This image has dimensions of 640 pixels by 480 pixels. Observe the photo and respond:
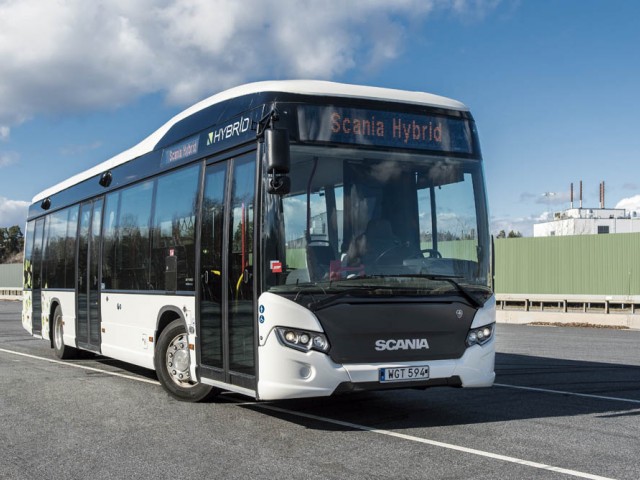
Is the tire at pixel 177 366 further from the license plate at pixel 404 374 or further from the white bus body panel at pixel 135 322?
the license plate at pixel 404 374

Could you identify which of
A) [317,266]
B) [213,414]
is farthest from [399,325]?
[213,414]

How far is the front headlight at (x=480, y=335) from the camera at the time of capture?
804 centimetres

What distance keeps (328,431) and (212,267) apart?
2.18 m

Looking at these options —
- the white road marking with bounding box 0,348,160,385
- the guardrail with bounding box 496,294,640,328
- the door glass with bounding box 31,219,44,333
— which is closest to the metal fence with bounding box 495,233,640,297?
the guardrail with bounding box 496,294,640,328

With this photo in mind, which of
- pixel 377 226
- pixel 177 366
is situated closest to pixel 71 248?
pixel 177 366

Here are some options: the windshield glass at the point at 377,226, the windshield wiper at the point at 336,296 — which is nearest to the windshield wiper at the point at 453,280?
the windshield glass at the point at 377,226

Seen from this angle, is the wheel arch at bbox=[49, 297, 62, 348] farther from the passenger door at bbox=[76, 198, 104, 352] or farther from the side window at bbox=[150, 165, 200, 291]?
the side window at bbox=[150, 165, 200, 291]

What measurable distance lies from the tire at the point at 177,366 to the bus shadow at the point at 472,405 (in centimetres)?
61

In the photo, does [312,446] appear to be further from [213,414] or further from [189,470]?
[213,414]

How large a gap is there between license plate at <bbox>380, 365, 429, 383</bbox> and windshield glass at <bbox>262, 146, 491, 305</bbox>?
28.3 inches

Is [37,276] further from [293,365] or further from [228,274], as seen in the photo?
[293,365]

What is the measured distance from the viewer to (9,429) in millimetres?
7965

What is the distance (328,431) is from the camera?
7.73m

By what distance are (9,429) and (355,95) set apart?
15.7 feet
